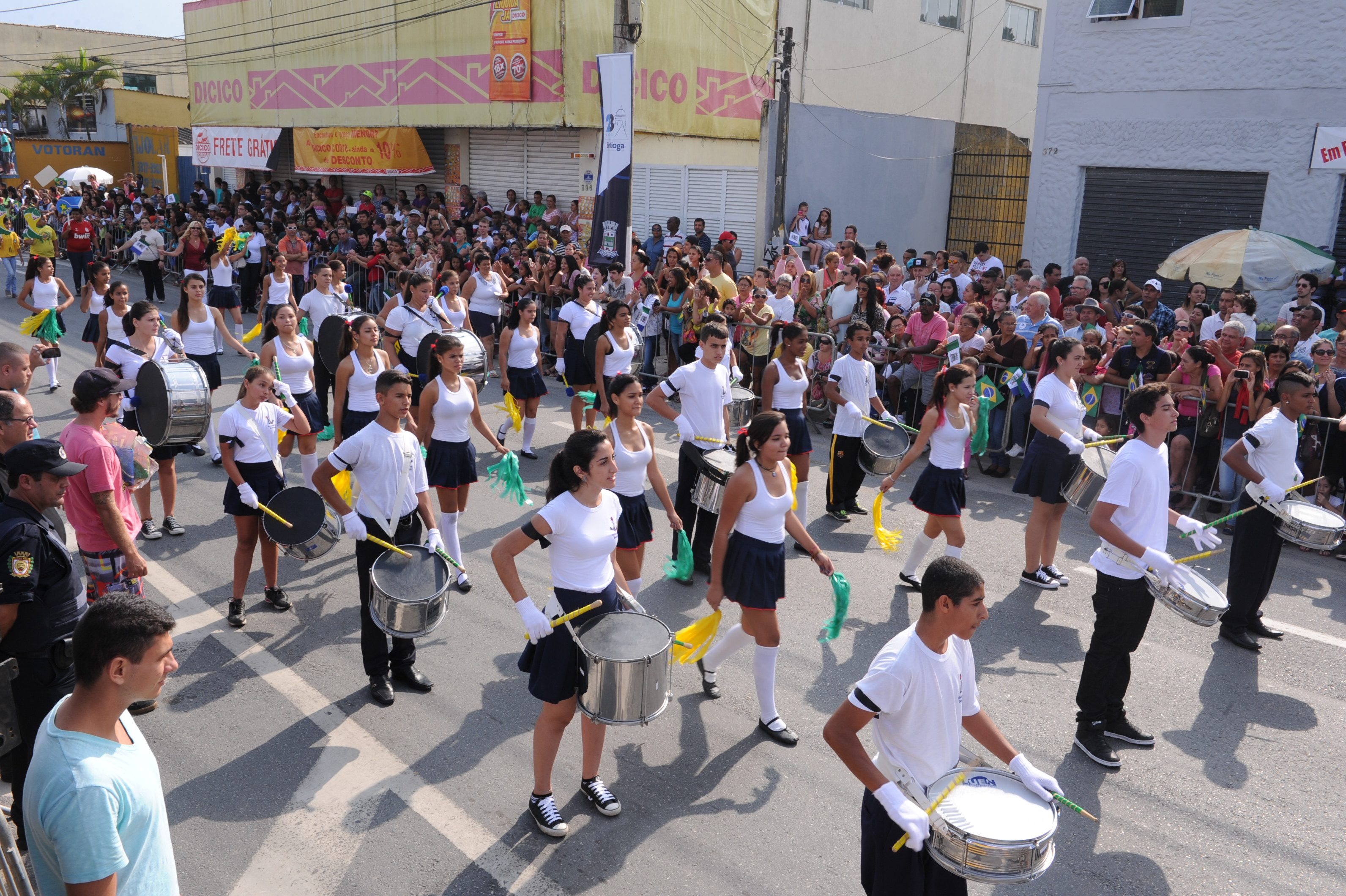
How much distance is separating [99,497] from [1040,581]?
245 inches

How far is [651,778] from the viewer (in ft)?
16.2

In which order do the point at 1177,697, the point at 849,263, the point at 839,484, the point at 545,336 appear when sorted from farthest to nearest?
the point at 545,336, the point at 849,263, the point at 839,484, the point at 1177,697

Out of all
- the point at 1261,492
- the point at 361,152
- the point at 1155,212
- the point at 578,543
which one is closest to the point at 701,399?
the point at 578,543

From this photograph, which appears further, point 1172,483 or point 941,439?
point 1172,483

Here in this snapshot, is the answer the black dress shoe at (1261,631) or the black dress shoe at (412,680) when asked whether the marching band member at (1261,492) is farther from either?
the black dress shoe at (412,680)

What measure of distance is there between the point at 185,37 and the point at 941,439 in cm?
3454

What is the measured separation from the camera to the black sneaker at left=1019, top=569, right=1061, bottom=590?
7410 millimetres

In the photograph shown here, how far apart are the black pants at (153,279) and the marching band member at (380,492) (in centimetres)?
1755

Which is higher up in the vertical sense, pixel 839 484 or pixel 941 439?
pixel 941 439

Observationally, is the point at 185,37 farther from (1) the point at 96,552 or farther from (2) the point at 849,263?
(1) the point at 96,552

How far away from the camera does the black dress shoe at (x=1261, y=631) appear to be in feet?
21.7

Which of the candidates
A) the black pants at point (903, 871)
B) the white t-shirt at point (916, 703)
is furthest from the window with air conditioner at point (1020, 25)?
the black pants at point (903, 871)

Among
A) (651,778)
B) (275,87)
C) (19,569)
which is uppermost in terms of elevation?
(275,87)

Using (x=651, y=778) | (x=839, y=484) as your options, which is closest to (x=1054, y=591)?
(x=839, y=484)
